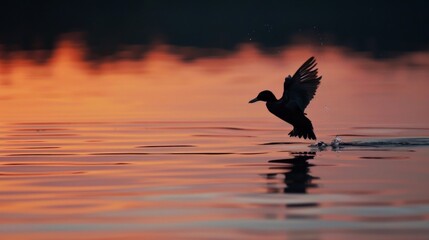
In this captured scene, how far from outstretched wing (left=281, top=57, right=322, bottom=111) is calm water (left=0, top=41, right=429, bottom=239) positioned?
19.0 inches

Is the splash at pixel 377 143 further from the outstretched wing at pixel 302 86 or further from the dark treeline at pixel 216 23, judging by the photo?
the dark treeline at pixel 216 23

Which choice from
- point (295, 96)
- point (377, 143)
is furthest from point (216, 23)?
point (377, 143)

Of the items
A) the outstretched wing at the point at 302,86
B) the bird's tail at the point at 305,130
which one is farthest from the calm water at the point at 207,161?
the outstretched wing at the point at 302,86

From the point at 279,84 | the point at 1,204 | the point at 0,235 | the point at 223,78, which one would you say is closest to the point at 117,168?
the point at 1,204

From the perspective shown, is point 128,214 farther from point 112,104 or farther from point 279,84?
point 279,84

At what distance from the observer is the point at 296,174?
13.2 meters

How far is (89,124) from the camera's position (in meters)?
18.2

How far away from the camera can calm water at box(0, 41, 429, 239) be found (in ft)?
34.0

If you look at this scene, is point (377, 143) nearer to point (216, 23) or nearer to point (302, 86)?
point (302, 86)

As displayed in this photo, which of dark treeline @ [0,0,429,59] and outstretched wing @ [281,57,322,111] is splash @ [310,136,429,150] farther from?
dark treeline @ [0,0,429,59]

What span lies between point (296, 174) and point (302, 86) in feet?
10.6

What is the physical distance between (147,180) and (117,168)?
0.99 meters

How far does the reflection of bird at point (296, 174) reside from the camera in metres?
12.2

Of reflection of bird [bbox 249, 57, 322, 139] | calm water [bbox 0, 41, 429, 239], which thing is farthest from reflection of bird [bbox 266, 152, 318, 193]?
reflection of bird [bbox 249, 57, 322, 139]
